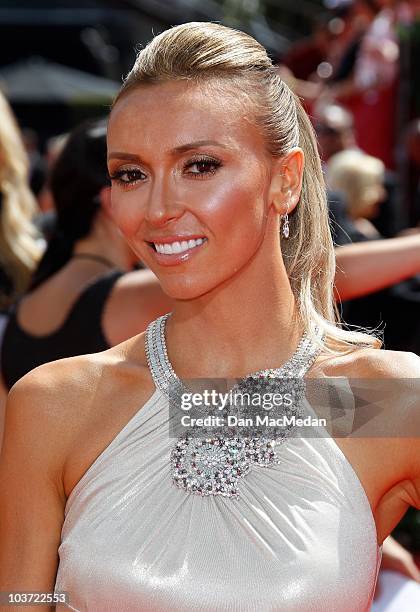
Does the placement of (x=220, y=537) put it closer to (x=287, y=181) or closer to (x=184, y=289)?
(x=184, y=289)

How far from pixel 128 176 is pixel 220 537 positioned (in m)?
0.71

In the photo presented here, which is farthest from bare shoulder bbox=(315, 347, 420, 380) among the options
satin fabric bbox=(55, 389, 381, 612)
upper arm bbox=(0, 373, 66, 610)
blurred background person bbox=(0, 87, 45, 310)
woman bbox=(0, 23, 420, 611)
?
blurred background person bbox=(0, 87, 45, 310)

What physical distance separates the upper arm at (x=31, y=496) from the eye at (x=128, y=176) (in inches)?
17.9

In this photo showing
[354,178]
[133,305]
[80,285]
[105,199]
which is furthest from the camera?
[354,178]

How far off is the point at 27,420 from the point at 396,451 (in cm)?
72

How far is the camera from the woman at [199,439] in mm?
1816

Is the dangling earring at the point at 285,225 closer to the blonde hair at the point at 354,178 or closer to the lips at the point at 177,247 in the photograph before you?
the lips at the point at 177,247

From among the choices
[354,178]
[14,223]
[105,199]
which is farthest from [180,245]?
[354,178]

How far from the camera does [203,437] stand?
6.47ft

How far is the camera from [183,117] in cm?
186

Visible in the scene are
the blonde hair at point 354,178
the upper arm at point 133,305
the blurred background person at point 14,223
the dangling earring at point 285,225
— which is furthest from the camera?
the blonde hair at point 354,178

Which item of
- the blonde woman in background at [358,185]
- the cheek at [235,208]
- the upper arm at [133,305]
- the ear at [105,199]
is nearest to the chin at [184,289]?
the cheek at [235,208]

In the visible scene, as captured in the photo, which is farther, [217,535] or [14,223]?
[14,223]

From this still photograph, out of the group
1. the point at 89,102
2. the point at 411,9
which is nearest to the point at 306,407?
the point at 411,9
